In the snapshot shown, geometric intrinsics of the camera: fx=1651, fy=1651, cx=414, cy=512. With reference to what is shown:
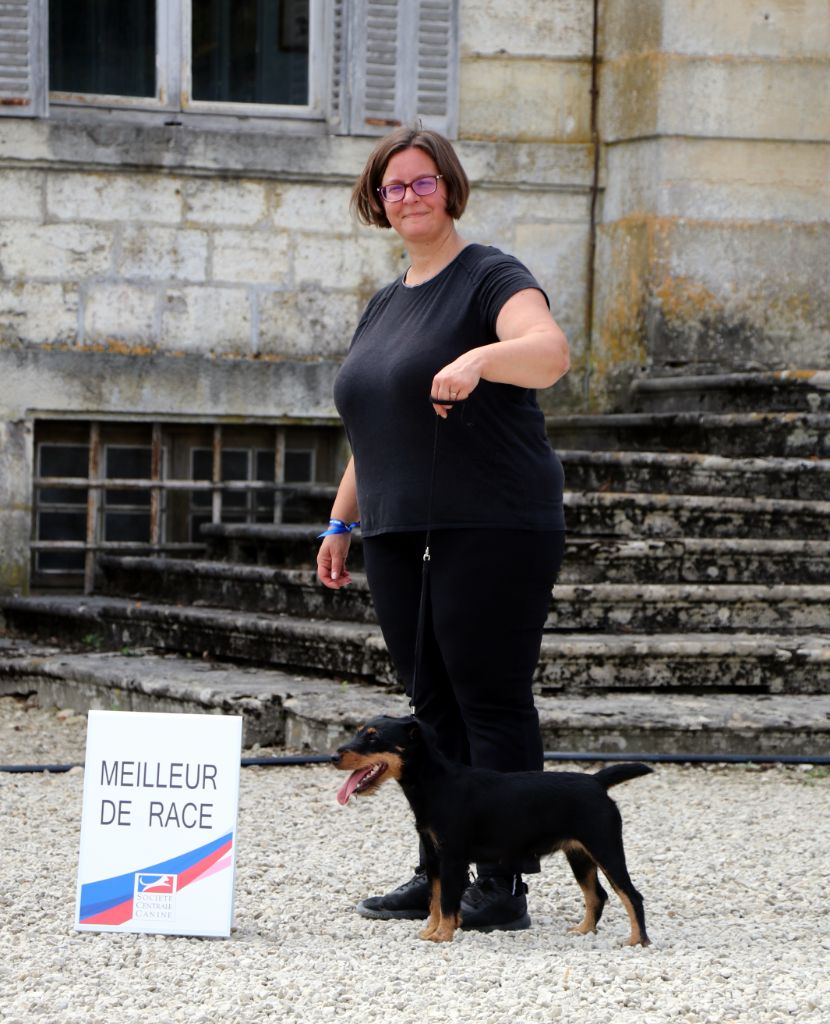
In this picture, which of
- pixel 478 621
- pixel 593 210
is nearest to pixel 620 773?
pixel 478 621

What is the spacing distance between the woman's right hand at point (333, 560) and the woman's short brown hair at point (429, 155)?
2.55ft

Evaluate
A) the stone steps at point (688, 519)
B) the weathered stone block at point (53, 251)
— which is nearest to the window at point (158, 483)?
the weathered stone block at point (53, 251)

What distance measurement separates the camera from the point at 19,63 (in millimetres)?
7555

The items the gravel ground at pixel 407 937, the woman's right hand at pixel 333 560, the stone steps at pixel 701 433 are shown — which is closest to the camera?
the gravel ground at pixel 407 937

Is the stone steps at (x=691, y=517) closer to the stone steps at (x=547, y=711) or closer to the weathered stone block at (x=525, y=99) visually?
the stone steps at (x=547, y=711)

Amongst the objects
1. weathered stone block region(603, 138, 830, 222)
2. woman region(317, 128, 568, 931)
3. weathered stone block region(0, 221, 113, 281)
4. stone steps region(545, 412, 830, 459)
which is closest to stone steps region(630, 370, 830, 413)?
stone steps region(545, 412, 830, 459)

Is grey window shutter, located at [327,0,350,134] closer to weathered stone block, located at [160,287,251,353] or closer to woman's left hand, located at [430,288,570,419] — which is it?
weathered stone block, located at [160,287,251,353]

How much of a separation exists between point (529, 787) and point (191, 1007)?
823 mm

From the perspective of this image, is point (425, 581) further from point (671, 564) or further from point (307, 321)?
point (307, 321)

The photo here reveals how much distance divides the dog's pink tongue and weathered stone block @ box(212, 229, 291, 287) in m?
4.80

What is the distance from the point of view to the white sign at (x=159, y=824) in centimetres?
339

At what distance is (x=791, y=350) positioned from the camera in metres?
7.88

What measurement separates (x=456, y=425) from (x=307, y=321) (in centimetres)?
460

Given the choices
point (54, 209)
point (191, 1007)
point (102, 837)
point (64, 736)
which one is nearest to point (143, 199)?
point (54, 209)
